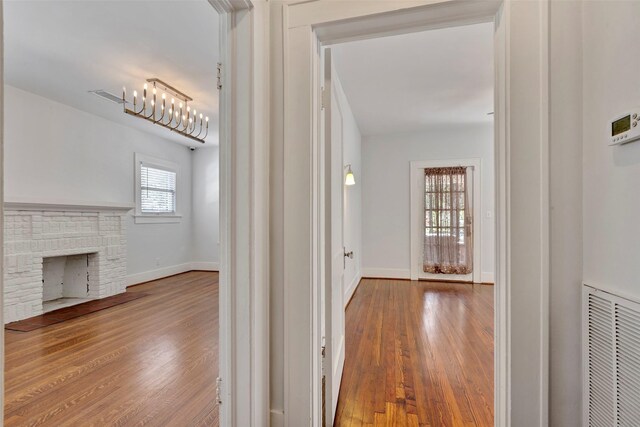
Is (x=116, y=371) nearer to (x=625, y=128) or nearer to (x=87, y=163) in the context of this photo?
(x=625, y=128)

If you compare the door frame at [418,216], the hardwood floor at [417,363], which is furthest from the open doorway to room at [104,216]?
the door frame at [418,216]

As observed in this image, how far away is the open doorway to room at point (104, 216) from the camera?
2.13m

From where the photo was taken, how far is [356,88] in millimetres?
3605

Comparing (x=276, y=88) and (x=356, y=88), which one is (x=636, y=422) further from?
(x=356, y=88)

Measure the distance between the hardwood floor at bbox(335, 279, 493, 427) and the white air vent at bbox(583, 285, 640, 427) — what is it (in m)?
0.84

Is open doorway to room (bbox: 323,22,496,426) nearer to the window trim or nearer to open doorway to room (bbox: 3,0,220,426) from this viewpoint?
open doorway to room (bbox: 3,0,220,426)

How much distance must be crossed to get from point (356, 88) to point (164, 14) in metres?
2.04

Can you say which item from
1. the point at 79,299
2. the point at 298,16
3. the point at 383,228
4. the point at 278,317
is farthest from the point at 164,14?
the point at 383,228

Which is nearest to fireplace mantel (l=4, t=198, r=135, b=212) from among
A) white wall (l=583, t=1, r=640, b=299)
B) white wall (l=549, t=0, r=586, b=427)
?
white wall (l=549, t=0, r=586, b=427)

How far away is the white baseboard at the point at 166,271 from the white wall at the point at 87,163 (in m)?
0.02

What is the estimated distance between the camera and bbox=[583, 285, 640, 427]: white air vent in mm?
964

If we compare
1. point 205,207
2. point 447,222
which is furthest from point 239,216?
point 205,207

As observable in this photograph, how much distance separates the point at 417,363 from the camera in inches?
97.5

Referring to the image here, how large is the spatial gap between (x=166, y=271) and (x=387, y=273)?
13.5ft
